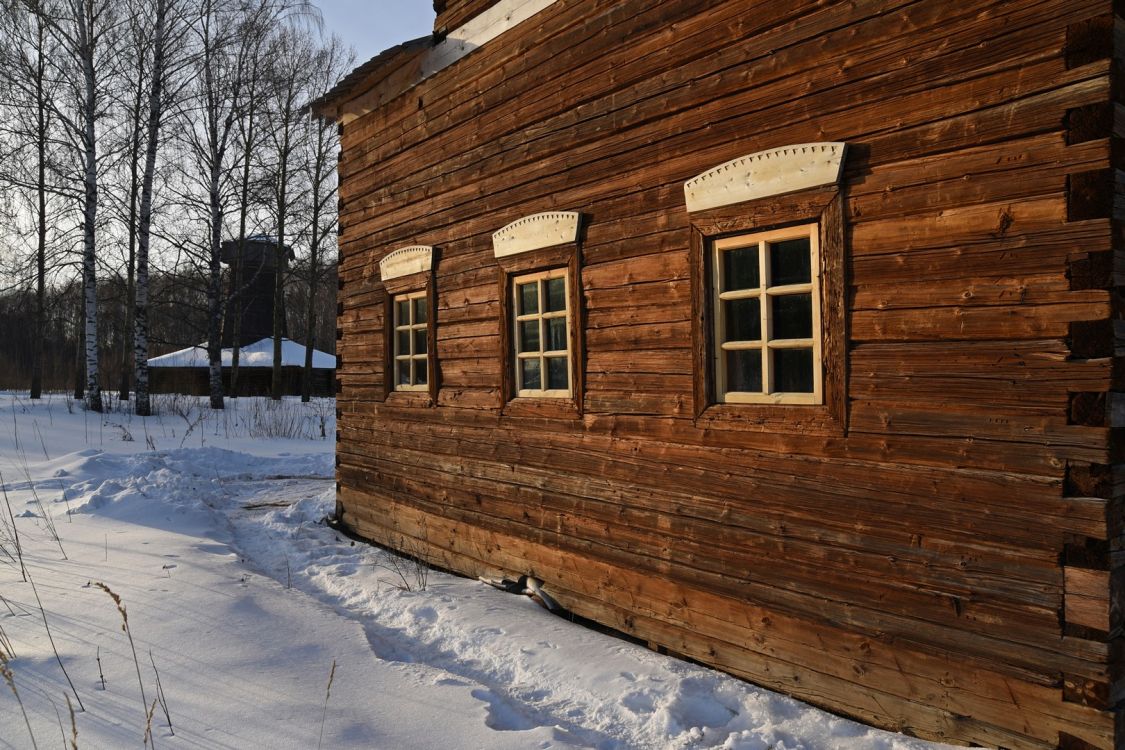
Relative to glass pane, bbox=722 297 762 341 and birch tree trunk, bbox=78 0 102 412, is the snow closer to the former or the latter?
birch tree trunk, bbox=78 0 102 412

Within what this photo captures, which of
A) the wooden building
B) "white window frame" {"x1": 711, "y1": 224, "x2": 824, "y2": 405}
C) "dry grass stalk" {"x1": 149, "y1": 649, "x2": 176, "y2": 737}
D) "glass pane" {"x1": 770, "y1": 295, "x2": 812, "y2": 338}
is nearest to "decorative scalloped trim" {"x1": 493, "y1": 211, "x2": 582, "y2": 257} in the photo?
the wooden building

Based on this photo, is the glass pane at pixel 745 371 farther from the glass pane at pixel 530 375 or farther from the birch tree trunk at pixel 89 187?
the birch tree trunk at pixel 89 187

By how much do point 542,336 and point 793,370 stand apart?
6.70 ft

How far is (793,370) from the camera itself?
3.79 m

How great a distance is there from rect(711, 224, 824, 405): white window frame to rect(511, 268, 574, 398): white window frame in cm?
123

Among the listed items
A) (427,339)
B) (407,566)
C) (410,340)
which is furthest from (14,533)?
(427,339)

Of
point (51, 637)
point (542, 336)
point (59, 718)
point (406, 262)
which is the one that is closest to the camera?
point (59, 718)

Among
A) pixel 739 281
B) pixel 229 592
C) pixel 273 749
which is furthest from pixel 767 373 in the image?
pixel 229 592

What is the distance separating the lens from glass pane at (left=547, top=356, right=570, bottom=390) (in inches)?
206

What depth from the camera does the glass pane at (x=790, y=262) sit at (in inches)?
147

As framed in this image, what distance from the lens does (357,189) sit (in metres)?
7.74

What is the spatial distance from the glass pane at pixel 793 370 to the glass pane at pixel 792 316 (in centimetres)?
9

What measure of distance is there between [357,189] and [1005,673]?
693cm

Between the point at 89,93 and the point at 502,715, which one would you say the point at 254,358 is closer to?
the point at 89,93
